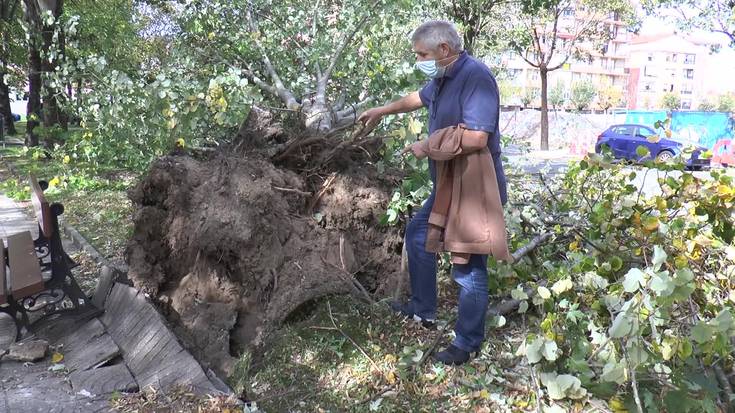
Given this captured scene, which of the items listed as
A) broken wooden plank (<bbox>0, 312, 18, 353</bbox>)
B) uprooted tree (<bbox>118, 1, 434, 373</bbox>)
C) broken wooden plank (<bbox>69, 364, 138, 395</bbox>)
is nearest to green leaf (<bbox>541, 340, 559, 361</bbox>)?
uprooted tree (<bbox>118, 1, 434, 373</bbox>)

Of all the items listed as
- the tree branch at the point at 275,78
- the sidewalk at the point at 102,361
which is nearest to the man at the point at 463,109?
the sidewalk at the point at 102,361

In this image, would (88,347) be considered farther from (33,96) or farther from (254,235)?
(33,96)

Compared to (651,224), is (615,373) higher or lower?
lower

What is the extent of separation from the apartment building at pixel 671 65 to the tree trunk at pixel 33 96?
101 m

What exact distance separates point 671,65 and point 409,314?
11936 centimetres

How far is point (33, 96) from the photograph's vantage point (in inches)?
685

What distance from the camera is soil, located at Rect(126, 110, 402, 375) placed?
3565 mm

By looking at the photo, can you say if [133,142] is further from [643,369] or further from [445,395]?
[643,369]

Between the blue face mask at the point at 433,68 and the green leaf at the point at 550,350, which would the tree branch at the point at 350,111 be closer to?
the blue face mask at the point at 433,68

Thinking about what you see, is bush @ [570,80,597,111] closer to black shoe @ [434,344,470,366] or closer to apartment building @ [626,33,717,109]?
apartment building @ [626,33,717,109]

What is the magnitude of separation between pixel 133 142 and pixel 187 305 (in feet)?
9.95

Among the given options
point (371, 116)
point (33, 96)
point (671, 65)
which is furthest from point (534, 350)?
point (671, 65)

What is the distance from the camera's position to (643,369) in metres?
2.43

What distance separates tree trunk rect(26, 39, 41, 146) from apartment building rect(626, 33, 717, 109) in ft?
→ 330
